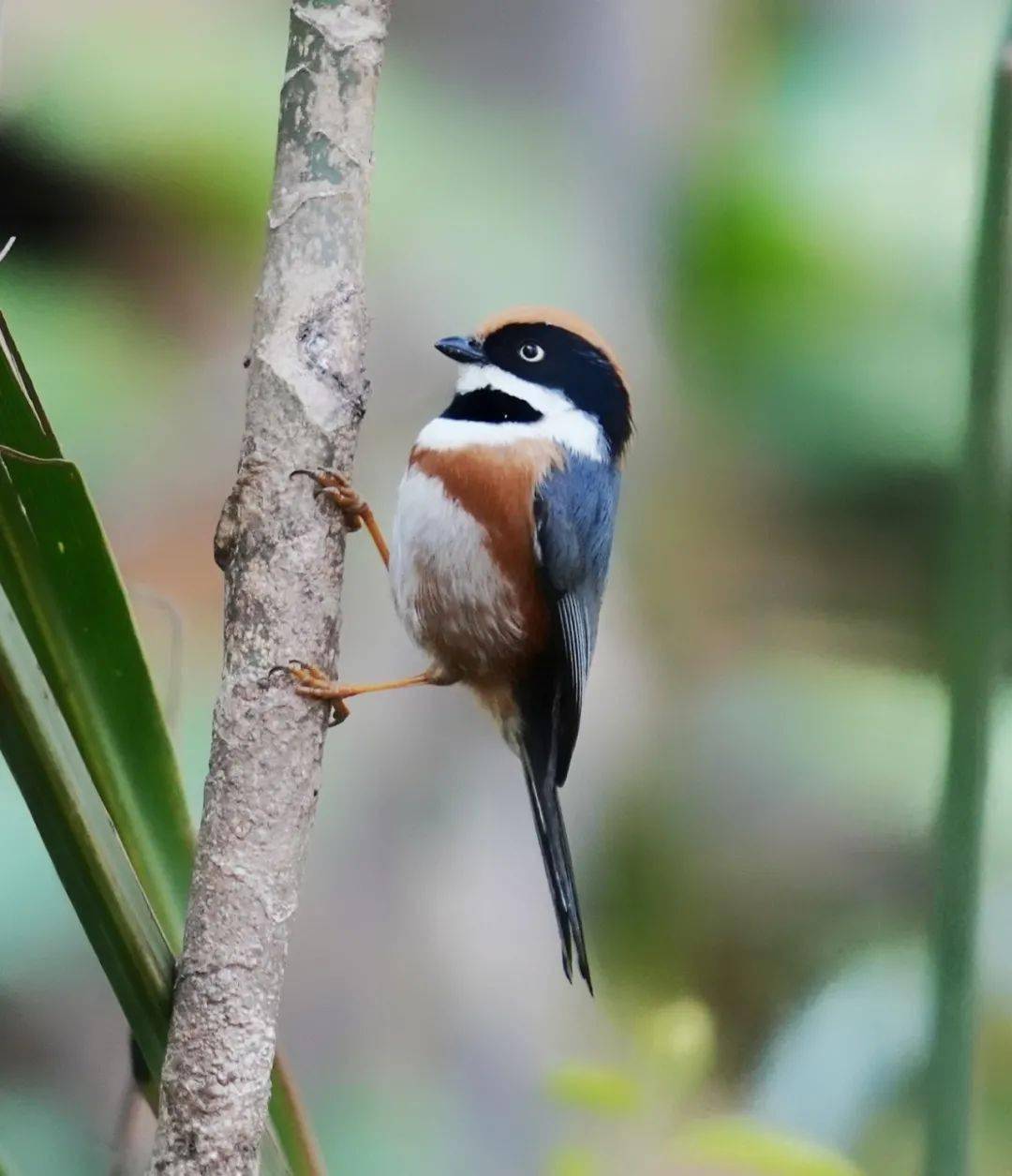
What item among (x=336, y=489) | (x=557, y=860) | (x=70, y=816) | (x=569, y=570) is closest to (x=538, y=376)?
(x=569, y=570)

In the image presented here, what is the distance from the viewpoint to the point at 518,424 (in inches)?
44.6

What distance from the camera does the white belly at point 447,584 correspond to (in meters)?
1.09

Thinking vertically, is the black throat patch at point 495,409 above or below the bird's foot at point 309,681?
above

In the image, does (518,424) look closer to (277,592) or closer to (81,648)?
(277,592)

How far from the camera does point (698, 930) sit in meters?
1.44

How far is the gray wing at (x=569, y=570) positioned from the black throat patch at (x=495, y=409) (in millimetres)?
62

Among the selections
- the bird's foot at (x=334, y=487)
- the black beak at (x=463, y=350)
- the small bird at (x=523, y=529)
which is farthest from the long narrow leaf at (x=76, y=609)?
the black beak at (x=463, y=350)

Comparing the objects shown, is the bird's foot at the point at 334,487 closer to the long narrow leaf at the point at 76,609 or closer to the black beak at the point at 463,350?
the long narrow leaf at the point at 76,609

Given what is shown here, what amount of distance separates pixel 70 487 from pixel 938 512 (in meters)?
1.08

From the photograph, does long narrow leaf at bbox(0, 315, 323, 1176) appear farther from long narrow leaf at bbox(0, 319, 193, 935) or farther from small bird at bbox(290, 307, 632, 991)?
small bird at bbox(290, 307, 632, 991)

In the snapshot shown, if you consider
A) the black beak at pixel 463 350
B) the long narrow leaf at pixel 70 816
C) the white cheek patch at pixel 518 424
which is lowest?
the long narrow leaf at pixel 70 816

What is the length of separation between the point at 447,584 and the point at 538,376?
0.22 metres

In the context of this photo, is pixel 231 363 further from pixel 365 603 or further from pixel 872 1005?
pixel 872 1005

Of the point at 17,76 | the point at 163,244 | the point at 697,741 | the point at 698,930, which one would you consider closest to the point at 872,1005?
the point at 698,930
